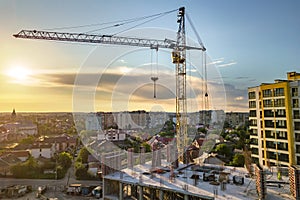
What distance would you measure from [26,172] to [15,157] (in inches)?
97.3

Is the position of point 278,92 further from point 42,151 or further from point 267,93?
point 42,151

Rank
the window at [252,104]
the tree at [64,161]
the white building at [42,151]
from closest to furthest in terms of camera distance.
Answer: the window at [252,104] → the tree at [64,161] → the white building at [42,151]

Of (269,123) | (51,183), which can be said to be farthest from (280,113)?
(51,183)

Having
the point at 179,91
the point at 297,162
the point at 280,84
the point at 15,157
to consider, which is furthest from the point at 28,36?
the point at 297,162

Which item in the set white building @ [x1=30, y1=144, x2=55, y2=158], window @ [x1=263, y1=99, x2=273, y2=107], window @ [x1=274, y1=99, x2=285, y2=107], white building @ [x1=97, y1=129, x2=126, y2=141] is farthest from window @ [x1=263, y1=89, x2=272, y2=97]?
white building @ [x1=30, y1=144, x2=55, y2=158]

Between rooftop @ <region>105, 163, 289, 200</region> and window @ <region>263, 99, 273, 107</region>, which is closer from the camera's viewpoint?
rooftop @ <region>105, 163, 289, 200</region>

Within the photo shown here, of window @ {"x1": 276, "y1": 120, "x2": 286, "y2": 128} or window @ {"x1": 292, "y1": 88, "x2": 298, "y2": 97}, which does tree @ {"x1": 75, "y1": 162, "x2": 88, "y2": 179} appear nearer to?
window @ {"x1": 276, "y1": 120, "x2": 286, "y2": 128}

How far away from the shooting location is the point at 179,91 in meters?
12.6

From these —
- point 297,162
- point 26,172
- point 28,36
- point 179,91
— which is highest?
point 28,36

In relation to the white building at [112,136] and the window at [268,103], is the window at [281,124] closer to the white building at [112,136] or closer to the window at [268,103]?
the window at [268,103]

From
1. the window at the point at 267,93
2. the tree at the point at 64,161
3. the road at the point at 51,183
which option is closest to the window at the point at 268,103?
the window at the point at 267,93

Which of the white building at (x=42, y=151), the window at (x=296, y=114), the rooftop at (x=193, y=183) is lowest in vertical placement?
the white building at (x=42, y=151)

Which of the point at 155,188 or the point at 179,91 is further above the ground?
the point at 179,91

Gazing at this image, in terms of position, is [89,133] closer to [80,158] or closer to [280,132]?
[80,158]
